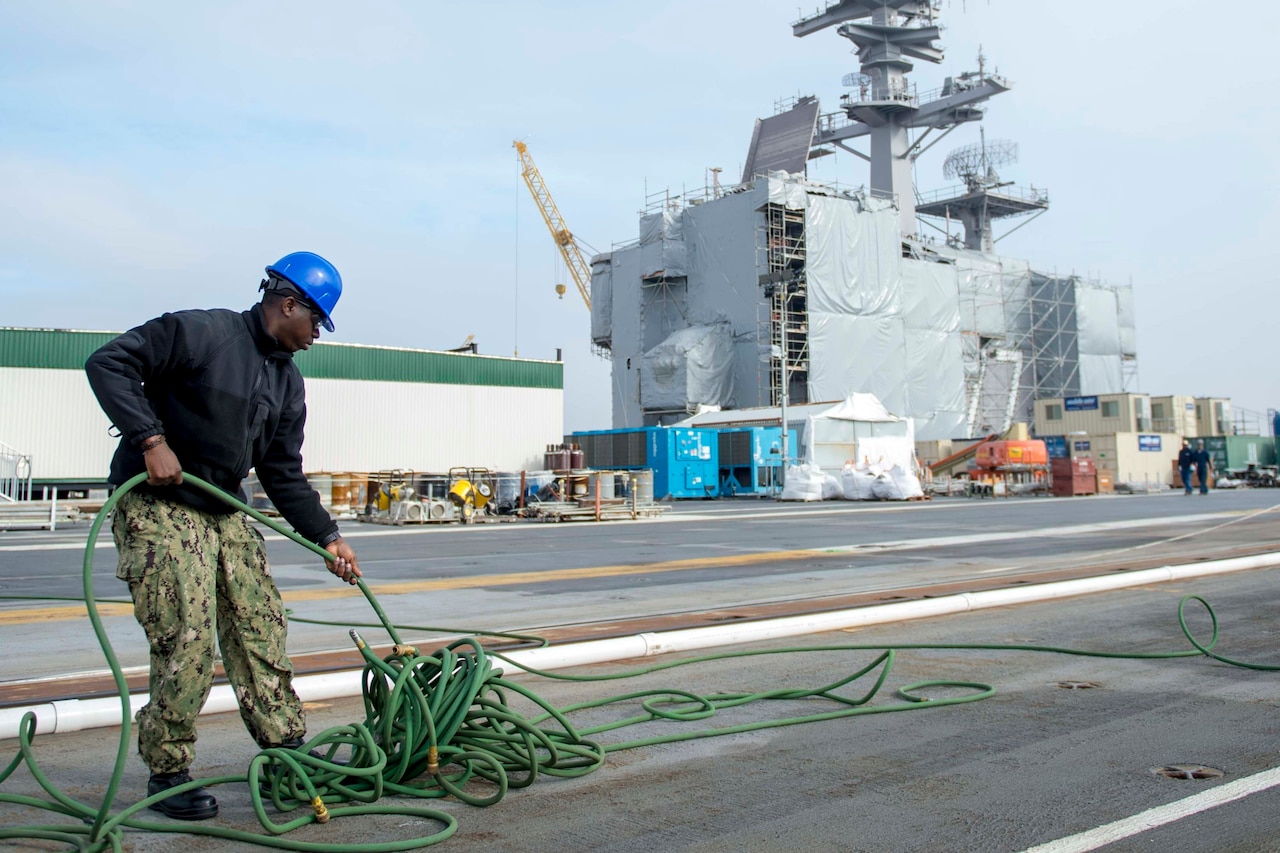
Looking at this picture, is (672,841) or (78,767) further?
(78,767)

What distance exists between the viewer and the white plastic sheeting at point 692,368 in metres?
58.2

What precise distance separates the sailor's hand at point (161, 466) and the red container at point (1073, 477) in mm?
42813

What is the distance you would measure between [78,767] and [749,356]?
55.8 metres

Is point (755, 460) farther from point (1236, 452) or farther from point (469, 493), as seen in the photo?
point (1236, 452)

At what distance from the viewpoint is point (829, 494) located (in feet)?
120

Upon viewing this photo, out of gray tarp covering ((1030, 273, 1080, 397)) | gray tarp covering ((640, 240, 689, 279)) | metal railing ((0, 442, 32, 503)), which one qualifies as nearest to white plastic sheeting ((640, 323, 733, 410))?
gray tarp covering ((640, 240, 689, 279))

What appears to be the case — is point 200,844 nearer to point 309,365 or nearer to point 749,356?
point 309,365

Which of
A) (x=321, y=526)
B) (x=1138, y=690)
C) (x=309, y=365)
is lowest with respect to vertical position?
(x=1138, y=690)

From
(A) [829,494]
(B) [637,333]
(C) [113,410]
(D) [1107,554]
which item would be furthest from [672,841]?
(B) [637,333]

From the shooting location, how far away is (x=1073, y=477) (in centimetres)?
4162

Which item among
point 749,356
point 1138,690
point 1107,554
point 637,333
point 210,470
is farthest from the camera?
point 637,333

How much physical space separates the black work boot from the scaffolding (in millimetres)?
54303

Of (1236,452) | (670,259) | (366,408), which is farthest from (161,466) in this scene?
(1236,452)

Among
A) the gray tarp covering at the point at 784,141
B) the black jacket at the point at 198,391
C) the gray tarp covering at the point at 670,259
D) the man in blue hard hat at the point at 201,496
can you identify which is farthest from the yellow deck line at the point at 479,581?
the gray tarp covering at the point at 784,141
